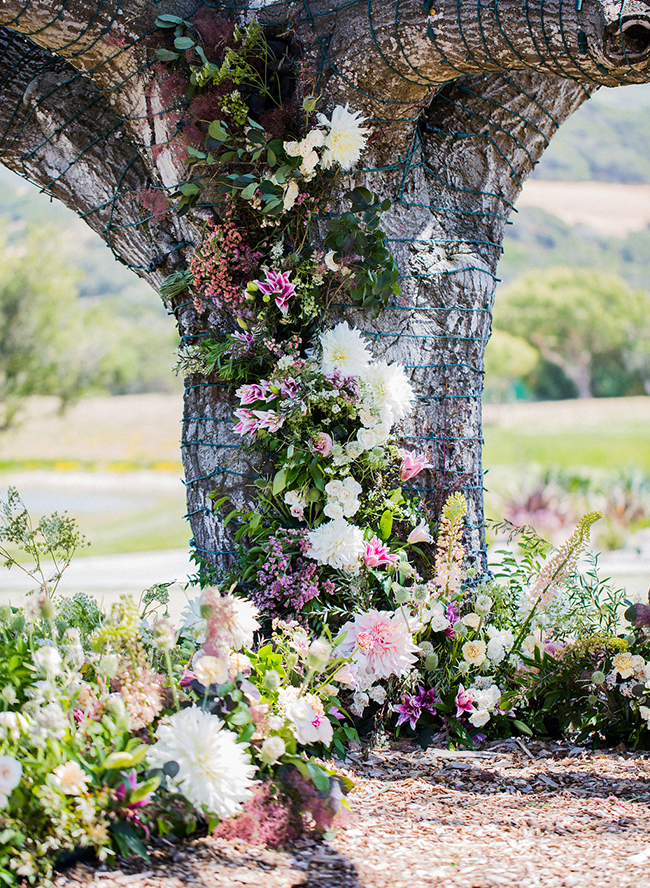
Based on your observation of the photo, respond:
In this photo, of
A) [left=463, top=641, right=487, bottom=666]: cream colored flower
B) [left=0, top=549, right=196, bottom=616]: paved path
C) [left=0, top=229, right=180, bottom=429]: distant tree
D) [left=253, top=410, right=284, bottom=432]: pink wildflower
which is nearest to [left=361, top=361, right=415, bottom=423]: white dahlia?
[left=253, top=410, right=284, bottom=432]: pink wildflower

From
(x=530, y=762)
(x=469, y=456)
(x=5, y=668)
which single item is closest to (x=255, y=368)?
(x=469, y=456)

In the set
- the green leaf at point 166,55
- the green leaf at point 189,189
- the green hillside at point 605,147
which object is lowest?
the green leaf at point 189,189

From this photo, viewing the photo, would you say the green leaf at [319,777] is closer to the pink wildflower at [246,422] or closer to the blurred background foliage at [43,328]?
the pink wildflower at [246,422]

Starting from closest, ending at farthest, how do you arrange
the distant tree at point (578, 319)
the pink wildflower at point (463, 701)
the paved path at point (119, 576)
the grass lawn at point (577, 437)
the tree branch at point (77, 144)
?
the pink wildflower at point (463, 701), the tree branch at point (77, 144), the paved path at point (119, 576), the grass lawn at point (577, 437), the distant tree at point (578, 319)

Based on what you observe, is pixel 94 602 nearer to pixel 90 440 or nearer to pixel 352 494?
pixel 352 494

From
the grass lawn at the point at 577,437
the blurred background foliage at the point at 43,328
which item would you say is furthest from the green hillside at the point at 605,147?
the blurred background foliage at the point at 43,328

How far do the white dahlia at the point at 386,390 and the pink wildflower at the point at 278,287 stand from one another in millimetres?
349

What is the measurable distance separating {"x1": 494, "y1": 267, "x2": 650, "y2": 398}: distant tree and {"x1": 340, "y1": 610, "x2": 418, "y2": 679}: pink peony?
140ft

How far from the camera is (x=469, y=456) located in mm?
2686

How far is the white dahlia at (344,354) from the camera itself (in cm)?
235

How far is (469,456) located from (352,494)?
57 centimetres

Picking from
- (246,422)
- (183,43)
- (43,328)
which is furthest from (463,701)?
(43,328)

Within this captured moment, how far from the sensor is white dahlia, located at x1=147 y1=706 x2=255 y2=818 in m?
1.43

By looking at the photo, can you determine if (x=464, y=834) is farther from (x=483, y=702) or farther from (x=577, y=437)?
(x=577, y=437)
